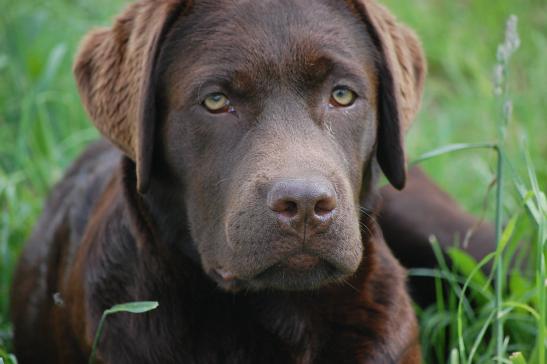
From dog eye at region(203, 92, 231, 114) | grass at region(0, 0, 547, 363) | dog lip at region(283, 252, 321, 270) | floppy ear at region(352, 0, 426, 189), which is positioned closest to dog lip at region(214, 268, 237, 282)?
dog lip at region(283, 252, 321, 270)

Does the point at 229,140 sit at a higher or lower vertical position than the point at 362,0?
lower

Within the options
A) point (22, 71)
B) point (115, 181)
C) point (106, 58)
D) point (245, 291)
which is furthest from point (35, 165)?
point (245, 291)

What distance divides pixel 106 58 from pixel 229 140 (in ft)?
2.25

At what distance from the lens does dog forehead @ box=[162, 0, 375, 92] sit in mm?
3238

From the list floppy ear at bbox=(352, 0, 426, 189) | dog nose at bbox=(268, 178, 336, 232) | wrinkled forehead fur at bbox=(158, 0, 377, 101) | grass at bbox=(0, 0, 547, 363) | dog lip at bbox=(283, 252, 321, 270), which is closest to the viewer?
dog nose at bbox=(268, 178, 336, 232)

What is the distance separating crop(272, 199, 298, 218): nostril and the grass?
1400mm

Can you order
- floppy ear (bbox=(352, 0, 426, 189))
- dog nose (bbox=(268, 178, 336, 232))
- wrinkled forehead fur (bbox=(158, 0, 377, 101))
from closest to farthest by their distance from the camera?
dog nose (bbox=(268, 178, 336, 232)), wrinkled forehead fur (bbox=(158, 0, 377, 101)), floppy ear (bbox=(352, 0, 426, 189))

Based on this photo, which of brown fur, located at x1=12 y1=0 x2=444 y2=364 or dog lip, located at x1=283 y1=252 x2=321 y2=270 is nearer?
dog lip, located at x1=283 y1=252 x2=321 y2=270

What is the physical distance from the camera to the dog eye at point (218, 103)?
10.6ft

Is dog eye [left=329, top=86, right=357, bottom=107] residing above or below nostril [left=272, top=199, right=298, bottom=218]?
above

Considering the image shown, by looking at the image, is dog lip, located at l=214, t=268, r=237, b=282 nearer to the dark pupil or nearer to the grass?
the dark pupil

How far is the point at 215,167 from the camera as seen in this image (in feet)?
10.6

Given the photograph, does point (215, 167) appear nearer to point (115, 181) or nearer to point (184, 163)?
point (184, 163)

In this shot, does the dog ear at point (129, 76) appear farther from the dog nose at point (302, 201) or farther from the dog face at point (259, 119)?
the dog nose at point (302, 201)
